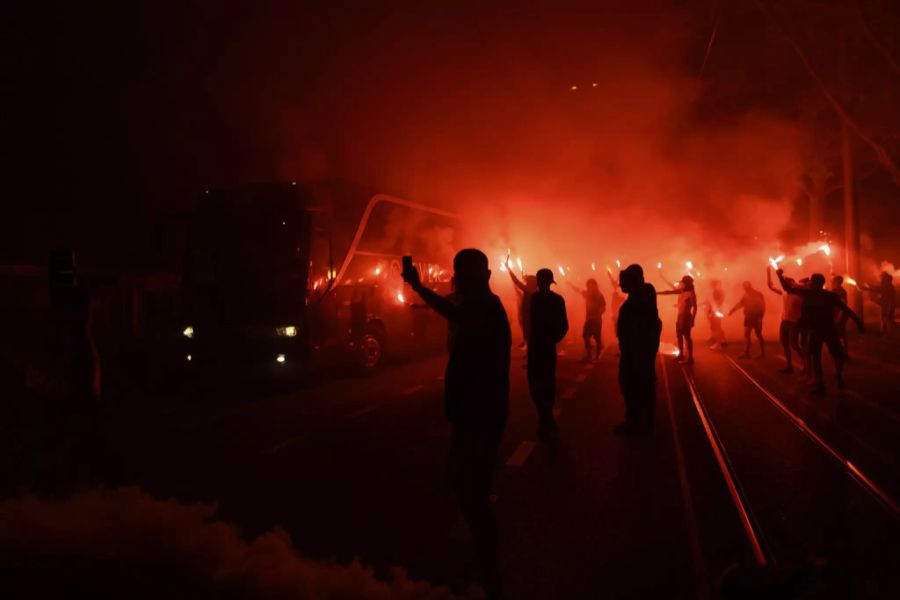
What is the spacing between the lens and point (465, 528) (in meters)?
3.74

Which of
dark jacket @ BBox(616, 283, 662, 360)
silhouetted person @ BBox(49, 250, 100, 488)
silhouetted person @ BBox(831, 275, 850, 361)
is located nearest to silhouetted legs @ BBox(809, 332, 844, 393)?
silhouetted person @ BBox(831, 275, 850, 361)

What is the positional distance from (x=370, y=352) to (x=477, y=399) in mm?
8258

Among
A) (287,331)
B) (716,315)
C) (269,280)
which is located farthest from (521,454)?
(716,315)

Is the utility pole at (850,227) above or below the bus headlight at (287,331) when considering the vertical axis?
above

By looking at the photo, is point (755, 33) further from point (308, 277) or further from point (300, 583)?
point (300, 583)

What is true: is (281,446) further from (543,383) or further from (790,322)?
(790,322)

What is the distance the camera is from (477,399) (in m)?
2.97

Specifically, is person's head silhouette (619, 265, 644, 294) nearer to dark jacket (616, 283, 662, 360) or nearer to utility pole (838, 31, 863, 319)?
dark jacket (616, 283, 662, 360)

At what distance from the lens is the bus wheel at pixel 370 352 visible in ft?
35.2

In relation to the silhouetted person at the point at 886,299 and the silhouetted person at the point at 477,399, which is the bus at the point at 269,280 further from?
the silhouetted person at the point at 886,299

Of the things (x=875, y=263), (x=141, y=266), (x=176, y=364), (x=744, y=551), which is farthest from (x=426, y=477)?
(x=875, y=263)

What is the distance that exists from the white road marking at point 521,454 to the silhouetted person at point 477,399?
216cm

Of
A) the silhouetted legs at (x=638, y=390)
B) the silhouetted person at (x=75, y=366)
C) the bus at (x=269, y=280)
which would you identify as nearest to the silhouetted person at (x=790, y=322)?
the silhouetted legs at (x=638, y=390)

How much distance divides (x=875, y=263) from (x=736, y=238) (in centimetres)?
2060
